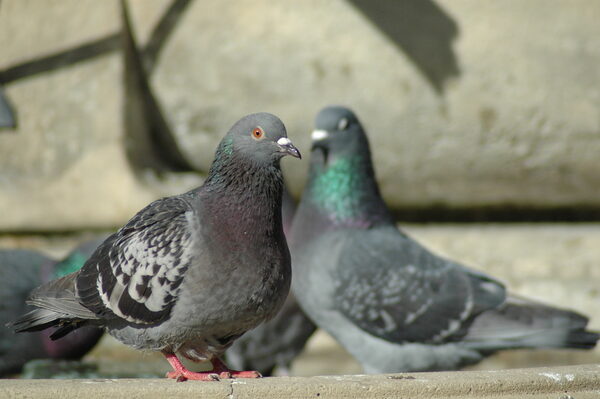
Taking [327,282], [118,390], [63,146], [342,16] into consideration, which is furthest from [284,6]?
[118,390]

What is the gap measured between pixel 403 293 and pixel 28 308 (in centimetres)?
199

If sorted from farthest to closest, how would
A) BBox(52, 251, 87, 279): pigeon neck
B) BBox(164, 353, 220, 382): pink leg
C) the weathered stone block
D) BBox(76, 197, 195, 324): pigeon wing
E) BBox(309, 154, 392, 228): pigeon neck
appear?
the weathered stone block
BBox(52, 251, 87, 279): pigeon neck
BBox(309, 154, 392, 228): pigeon neck
BBox(76, 197, 195, 324): pigeon wing
BBox(164, 353, 220, 382): pink leg

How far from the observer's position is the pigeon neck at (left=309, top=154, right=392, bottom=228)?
457cm

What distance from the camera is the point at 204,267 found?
9.24 feet

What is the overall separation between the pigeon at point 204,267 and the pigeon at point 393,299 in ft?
4.72

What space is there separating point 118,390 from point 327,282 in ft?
6.84

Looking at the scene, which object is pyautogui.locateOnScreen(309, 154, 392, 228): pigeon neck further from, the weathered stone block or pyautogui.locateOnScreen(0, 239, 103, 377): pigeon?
the weathered stone block

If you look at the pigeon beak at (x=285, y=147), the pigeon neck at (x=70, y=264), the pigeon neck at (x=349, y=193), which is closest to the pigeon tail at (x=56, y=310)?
the pigeon beak at (x=285, y=147)

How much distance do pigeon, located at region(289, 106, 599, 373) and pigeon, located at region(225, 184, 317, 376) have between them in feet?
2.10

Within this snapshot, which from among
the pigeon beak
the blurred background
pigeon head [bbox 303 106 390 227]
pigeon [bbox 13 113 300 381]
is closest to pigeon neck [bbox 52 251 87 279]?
the blurred background

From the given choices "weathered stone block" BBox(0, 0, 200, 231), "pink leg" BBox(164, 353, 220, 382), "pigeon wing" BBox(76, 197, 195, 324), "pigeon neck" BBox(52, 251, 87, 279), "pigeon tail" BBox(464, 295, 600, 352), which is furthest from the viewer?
"weathered stone block" BBox(0, 0, 200, 231)

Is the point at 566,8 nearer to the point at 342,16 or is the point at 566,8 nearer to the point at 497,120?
the point at 497,120

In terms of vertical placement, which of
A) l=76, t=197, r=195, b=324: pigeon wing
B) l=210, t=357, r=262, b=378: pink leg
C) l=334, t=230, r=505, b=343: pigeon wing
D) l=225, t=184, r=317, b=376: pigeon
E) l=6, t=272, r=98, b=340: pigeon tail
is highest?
l=76, t=197, r=195, b=324: pigeon wing

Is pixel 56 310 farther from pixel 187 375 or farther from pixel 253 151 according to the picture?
pixel 253 151
